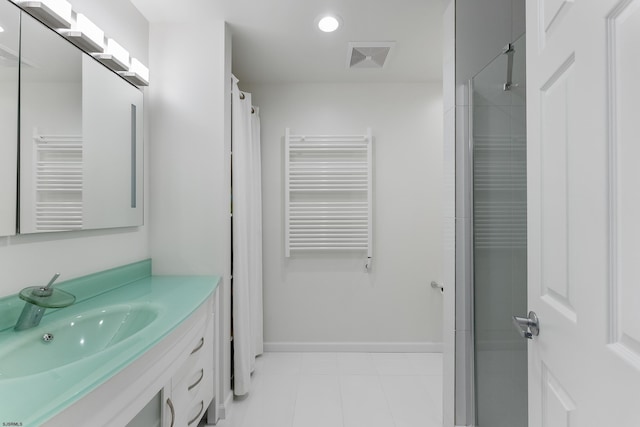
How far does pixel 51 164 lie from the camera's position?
145 cm

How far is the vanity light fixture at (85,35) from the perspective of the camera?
4.94ft

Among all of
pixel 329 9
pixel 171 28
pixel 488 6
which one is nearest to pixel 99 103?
pixel 171 28

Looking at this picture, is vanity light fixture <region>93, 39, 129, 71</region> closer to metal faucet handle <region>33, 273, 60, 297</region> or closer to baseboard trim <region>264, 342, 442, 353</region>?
metal faucet handle <region>33, 273, 60, 297</region>

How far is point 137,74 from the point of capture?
193 centimetres

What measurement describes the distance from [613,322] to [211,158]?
202 centimetres

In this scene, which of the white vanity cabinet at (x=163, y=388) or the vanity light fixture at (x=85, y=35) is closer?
the white vanity cabinet at (x=163, y=388)

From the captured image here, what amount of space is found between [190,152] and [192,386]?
1333 mm

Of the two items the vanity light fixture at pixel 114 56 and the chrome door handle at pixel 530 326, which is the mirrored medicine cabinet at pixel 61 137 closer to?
the vanity light fixture at pixel 114 56

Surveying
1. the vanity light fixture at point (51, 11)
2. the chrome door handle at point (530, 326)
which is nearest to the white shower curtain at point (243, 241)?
the vanity light fixture at point (51, 11)

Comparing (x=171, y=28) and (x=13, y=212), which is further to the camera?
(x=171, y=28)

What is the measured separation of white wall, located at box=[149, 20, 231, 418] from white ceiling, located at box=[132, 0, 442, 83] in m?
0.15

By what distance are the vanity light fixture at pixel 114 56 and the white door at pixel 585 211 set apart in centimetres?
184

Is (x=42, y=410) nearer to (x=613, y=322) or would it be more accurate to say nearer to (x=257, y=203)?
(x=613, y=322)

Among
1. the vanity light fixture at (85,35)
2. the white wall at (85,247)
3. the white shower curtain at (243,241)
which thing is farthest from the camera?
the white shower curtain at (243,241)
